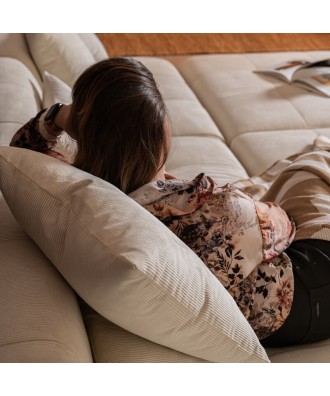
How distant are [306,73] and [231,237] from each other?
168cm

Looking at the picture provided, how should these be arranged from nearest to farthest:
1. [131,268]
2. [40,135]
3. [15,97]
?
1. [131,268]
2. [40,135]
3. [15,97]

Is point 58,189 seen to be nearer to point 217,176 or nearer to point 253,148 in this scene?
point 217,176

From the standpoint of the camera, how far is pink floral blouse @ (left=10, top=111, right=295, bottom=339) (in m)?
1.31

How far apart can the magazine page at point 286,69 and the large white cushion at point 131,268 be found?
1777 mm

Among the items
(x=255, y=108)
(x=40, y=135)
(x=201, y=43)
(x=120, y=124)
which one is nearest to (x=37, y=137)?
(x=40, y=135)

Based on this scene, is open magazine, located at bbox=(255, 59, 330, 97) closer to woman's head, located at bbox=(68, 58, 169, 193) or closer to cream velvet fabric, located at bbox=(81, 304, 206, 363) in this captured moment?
woman's head, located at bbox=(68, 58, 169, 193)

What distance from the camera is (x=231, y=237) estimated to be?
1.31 m

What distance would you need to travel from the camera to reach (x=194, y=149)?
225cm

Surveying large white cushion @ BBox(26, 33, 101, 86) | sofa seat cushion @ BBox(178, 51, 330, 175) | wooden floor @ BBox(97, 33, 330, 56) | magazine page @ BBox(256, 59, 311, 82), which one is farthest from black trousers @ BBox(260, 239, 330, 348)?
wooden floor @ BBox(97, 33, 330, 56)

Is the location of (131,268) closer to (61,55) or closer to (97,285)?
(97,285)

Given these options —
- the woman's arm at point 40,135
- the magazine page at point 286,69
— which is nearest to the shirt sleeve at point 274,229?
the woman's arm at point 40,135

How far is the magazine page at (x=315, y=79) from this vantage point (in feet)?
8.87

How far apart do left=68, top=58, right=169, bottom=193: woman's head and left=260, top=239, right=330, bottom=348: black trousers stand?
39 cm
